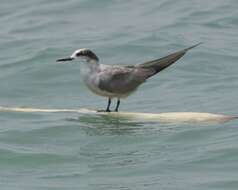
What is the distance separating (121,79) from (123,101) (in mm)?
1708

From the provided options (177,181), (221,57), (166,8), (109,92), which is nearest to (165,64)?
(109,92)

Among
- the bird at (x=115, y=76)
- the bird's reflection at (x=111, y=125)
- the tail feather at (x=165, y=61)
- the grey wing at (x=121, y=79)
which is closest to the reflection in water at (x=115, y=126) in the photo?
the bird's reflection at (x=111, y=125)

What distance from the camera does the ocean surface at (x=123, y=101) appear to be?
10172 millimetres

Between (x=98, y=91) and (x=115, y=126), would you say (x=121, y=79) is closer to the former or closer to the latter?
(x=98, y=91)

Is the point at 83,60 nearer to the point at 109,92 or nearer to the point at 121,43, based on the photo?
the point at 109,92

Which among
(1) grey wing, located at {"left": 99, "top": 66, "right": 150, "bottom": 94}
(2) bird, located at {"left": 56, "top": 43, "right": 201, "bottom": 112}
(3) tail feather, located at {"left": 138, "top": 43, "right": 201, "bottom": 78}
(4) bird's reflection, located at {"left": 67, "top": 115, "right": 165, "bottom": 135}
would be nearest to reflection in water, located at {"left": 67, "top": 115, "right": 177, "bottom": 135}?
(4) bird's reflection, located at {"left": 67, "top": 115, "right": 165, "bottom": 135}

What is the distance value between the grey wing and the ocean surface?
0.41 m

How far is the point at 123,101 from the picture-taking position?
1388 cm

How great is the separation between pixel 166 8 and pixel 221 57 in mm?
3466

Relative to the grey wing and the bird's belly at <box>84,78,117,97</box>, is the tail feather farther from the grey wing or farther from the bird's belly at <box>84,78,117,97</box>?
the bird's belly at <box>84,78,117,97</box>

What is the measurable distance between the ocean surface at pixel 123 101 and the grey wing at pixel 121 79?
414 mm

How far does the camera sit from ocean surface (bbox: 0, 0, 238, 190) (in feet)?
33.4

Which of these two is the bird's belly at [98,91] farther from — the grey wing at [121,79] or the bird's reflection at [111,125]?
the bird's reflection at [111,125]

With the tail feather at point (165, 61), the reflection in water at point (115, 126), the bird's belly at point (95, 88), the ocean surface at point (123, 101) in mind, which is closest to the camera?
the ocean surface at point (123, 101)
